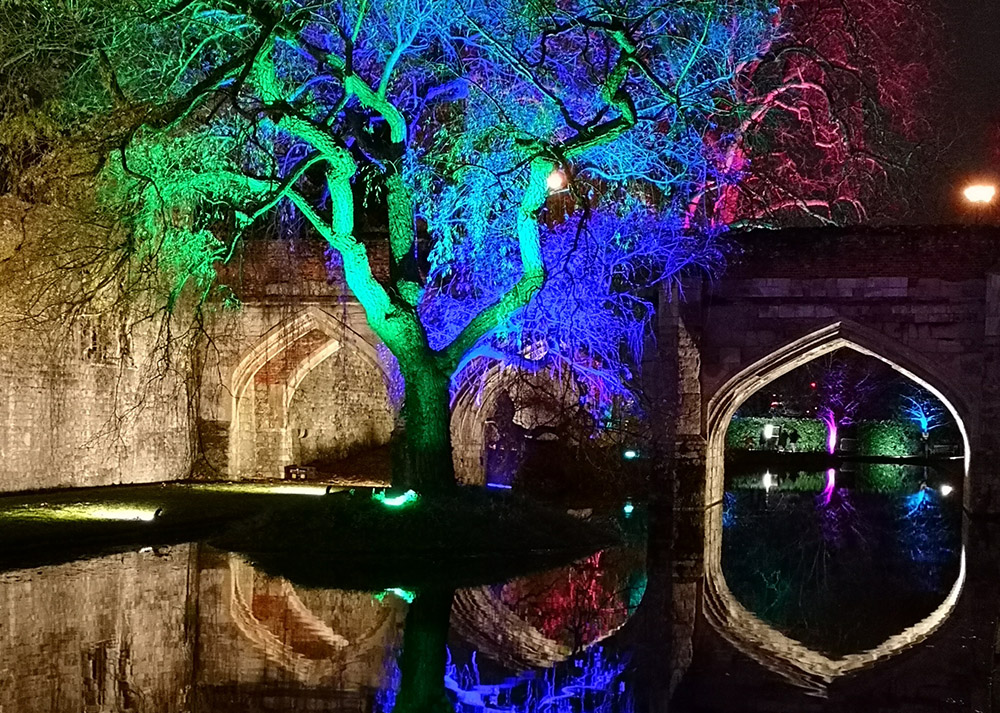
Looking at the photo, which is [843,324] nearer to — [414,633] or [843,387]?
[414,633]

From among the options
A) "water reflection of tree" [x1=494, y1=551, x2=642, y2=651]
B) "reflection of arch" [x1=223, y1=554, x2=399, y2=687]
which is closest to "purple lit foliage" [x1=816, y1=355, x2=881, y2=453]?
"water reflection of tree" [x1=494, y1=551, x2=642, y2=651]

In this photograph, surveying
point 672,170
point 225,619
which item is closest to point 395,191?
point 672,170

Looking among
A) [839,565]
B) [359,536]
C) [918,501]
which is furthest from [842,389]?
[359,536]

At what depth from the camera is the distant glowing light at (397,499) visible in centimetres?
1095

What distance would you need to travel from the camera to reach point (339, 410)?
21.6m

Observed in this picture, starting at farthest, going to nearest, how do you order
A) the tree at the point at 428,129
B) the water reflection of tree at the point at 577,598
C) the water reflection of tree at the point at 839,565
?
1. the tree at the point at 428,129
2. the water reflection of tree at the point at 839,565
3. the water reflection of tree at the point at 577,598

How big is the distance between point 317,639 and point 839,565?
20.3 ft

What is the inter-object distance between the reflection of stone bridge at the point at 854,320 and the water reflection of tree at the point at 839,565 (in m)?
1.16

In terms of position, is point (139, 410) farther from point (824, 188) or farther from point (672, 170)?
point (824, 188)

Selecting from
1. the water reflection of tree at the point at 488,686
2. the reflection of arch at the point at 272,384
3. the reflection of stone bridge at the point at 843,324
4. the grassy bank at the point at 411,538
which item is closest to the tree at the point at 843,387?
the reflection of stone bridge at the point at 843,324

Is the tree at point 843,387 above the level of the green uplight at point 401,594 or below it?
above

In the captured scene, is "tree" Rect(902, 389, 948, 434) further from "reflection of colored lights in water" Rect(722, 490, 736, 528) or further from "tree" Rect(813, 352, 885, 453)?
"reflection of colored lights in water" Rect(722, 490, 736, 528)

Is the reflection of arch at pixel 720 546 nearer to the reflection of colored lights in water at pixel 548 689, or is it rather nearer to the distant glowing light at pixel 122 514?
the reflection of colored lights in water at pixel 548 689

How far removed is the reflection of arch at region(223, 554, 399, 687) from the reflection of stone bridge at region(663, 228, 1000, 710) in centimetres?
737
